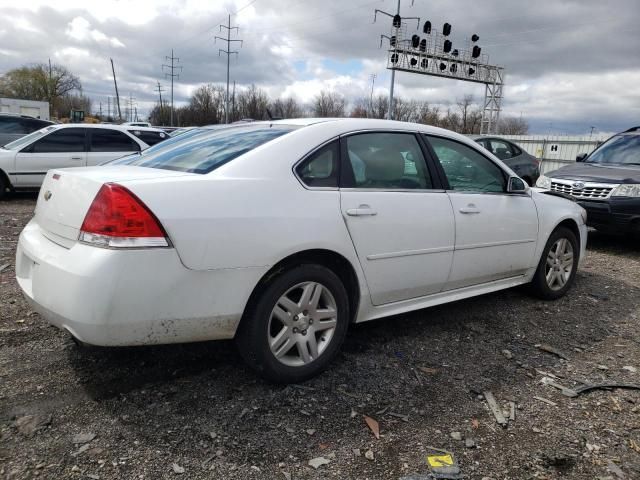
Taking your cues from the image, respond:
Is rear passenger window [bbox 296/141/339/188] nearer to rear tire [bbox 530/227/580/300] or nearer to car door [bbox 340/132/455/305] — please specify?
car door [bbox 340/132/455/305]

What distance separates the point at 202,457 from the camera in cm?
233

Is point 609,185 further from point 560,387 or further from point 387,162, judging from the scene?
point 387,162

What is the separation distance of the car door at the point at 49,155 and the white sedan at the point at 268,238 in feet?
23.2

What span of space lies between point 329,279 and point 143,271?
42.2 inches

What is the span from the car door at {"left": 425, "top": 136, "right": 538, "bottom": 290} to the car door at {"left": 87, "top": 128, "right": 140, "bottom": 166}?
25.8 ft

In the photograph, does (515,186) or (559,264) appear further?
(559,264)

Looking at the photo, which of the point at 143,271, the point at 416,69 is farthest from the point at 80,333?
the point at 416,69

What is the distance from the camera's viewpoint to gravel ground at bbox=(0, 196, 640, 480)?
7.64ft

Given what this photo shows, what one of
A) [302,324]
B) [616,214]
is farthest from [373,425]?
[616,214]

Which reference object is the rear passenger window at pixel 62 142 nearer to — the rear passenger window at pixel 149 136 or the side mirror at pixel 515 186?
the rear passenger window at pixel 149 136

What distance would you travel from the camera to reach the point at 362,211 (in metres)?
3.09

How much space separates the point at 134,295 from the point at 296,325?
0.94 meters

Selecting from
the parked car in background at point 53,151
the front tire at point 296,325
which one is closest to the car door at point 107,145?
the parked car in background at point 53,151

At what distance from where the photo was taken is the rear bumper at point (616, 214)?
6.73m
